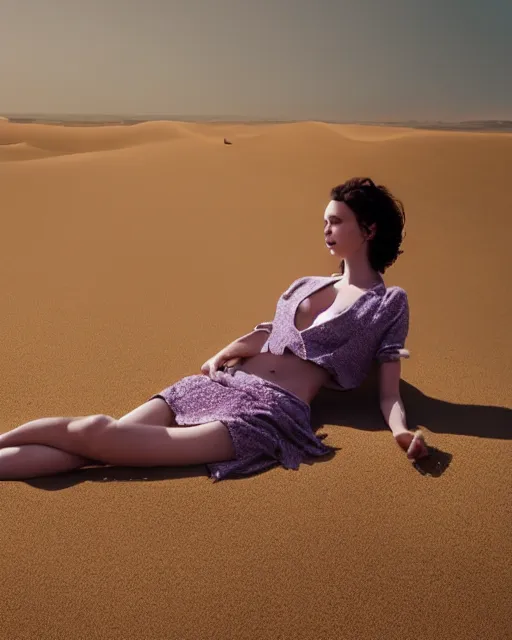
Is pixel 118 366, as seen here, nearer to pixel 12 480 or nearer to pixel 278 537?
pixel 12 480

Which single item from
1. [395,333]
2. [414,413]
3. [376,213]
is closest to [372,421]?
[414,413]

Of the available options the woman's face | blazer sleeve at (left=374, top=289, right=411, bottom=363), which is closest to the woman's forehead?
the woman's face

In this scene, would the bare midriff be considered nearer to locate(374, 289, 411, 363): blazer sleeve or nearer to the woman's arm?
the woman's arm

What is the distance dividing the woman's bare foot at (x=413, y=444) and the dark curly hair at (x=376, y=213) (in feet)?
2.72

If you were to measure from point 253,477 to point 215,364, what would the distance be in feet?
2.05

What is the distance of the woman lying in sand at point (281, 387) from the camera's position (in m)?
2.48

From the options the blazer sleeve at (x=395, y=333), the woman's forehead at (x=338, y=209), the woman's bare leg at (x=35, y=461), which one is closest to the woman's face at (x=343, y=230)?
the woman's forehead at (x=338, y=209)

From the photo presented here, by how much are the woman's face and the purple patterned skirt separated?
68cm

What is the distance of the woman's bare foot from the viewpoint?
2502 millimetres

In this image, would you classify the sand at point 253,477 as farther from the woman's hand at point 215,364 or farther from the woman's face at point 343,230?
the woman's face at point 343,230

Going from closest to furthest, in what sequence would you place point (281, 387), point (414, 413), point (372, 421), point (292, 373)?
1. point (281, 387)
2. point (292, 373)
3. point (372, 421)
4. point (414, 413)

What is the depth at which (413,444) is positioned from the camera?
251 cm

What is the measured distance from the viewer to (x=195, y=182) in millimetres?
8156

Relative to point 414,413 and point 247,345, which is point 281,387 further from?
point 414,413
